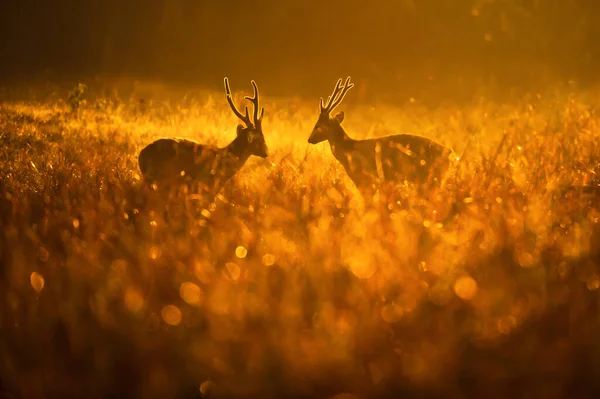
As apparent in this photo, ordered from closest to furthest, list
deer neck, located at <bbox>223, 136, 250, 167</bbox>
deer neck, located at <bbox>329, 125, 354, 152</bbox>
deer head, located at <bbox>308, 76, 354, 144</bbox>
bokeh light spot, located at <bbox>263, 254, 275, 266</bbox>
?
1. bokeh light spot, located at <bbox>263, 254, 275, 266</bbox>
2. deer neck, located at <bbox>223, 136, 250, 167</bbox>
3. deer neck, located at <bbox>329, 125, 354, 152</bbox>
4. deer head, located at <bbox>308, 76, 354, 144</bbox>

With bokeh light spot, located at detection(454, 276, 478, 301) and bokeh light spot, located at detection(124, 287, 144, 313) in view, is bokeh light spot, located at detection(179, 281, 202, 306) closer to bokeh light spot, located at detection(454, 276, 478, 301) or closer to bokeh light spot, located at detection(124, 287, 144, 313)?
bokeh light spot, located at detection(124, 287, 144, 313)

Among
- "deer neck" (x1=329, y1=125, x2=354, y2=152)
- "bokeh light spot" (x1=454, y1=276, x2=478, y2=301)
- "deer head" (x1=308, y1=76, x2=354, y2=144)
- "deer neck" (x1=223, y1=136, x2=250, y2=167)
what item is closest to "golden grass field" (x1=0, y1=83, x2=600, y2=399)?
"bokeh light spot" (x1=454, y1=276, x2=478, y2=301)

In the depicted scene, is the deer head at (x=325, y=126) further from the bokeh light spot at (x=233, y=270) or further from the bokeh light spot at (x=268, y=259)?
the bokeh light spot at (x=233, y=270)

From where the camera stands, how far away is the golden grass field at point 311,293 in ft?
8.85

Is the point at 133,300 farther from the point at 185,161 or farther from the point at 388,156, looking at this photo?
the point at 388,156

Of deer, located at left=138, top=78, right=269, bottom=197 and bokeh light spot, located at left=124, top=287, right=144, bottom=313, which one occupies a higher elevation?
deer, located at left=138, top=78, right=269, bottom=197

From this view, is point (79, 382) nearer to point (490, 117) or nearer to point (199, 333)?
point (199, 333)

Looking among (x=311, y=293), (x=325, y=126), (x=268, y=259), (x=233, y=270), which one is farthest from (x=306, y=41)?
(x=311, y=293)

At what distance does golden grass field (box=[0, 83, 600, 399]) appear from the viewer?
8.85 feet

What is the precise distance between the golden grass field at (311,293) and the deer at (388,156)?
1.07m

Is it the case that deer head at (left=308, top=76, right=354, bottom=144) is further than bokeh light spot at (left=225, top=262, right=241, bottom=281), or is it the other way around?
deer head at (left=308, top=76, right=354, bottom=144)

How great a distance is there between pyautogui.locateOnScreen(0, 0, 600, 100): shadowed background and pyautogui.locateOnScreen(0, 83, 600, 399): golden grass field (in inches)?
749

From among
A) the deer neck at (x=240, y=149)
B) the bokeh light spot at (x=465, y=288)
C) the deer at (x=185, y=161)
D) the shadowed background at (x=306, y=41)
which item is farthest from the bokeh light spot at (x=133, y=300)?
the shadowed background at (x=306, y=41)

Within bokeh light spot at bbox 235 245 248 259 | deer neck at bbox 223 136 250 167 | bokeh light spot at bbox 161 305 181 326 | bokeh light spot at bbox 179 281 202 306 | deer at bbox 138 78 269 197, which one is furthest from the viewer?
deer neck at bbox 223 136 250 167
